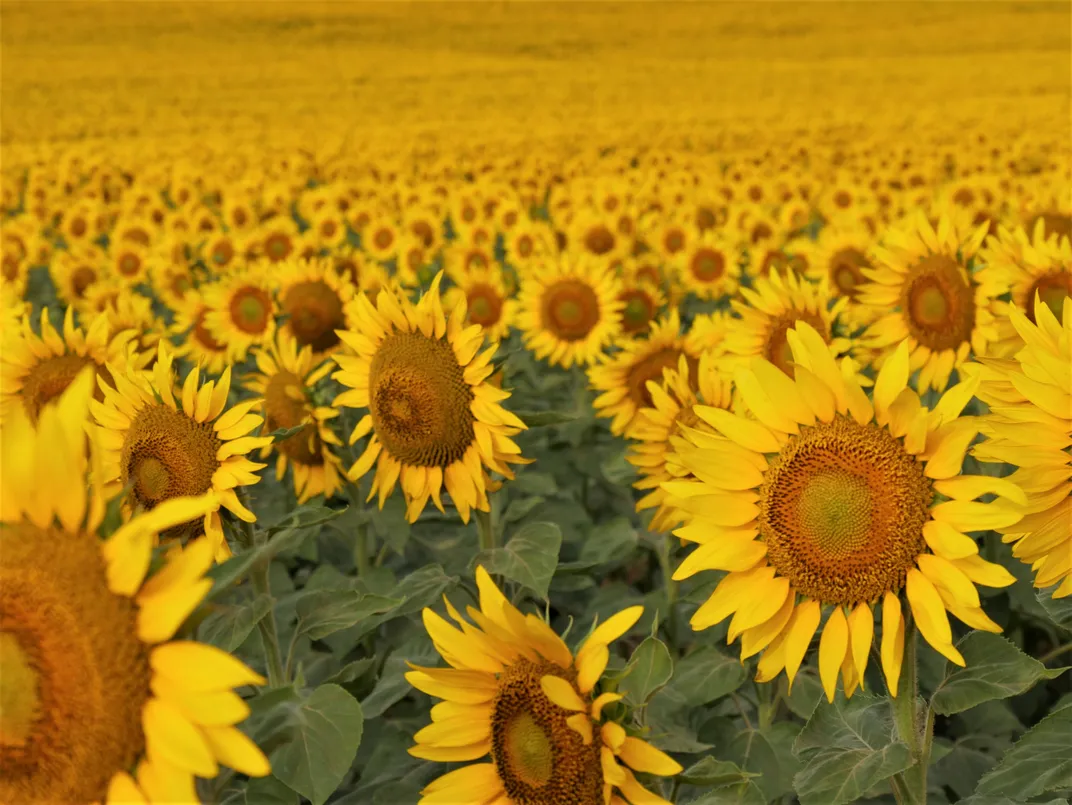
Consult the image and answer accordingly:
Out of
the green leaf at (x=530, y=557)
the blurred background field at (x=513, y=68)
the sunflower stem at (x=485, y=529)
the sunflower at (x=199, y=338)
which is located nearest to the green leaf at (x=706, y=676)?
the green leaf at (x=530, y=557)

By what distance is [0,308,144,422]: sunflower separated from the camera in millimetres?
3396

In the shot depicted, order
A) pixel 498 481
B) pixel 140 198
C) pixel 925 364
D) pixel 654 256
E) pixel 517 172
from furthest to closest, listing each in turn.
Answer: pixel 517 172 < pixel 140 198 < pixel 654 256 < pixel 925 364 < pixel 498 481

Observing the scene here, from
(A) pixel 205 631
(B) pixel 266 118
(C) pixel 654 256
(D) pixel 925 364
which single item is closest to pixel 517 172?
(C) pixel 654 256

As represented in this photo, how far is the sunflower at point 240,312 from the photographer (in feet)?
17.9

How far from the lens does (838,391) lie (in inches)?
74.0

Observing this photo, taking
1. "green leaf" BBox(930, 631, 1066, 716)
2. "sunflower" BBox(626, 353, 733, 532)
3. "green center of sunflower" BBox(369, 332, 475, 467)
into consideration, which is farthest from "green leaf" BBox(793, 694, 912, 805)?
"green center of sunflower" BBox(369, 332, 475, 467)

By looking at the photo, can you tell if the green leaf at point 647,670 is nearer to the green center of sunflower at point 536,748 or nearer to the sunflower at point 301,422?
the green center of sunflower at point 536,748

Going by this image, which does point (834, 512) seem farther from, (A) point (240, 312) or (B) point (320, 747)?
(A) point (240, 312)

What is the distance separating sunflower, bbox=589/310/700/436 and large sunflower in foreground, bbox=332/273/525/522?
1.22 metres

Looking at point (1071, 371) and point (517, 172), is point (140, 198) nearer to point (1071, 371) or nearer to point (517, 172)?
point (517, 172)

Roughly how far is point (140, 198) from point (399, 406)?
10203 millimetres

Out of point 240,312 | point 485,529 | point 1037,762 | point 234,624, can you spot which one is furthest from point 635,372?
point 240,312

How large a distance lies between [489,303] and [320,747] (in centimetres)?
436

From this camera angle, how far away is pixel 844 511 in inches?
73.3
